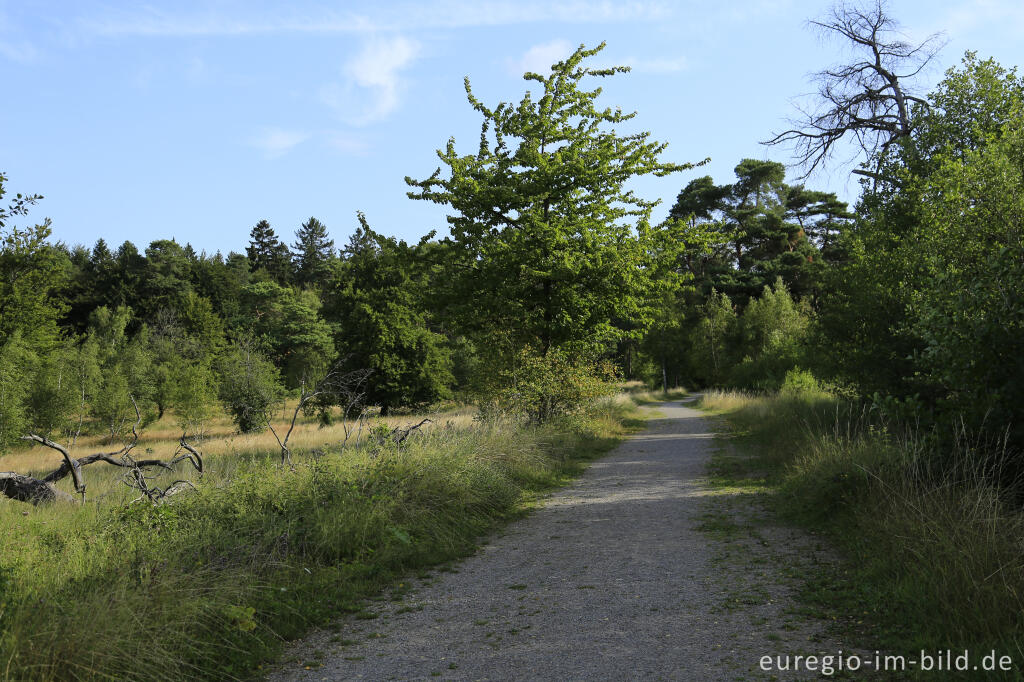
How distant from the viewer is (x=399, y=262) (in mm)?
16781

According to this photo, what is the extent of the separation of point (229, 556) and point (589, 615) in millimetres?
3183

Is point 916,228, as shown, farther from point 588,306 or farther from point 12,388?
point 12,388

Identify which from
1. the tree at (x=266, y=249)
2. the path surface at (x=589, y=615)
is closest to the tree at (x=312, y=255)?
the tree at (x=266, y=249)

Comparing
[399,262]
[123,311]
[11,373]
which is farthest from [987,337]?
[123,311]

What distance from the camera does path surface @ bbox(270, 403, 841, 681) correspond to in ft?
12.6

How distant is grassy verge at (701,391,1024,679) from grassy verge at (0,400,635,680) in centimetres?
388

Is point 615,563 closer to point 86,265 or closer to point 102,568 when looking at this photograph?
point 102,568

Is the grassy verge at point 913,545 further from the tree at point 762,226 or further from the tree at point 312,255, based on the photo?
the tree at point 312,255

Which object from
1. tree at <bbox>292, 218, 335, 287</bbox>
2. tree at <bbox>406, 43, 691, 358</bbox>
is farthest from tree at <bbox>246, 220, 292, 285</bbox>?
tree at <bbox>406, 43, 691, 358</bbox>

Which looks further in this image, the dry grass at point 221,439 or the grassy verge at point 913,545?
the dry grass at point 221,439

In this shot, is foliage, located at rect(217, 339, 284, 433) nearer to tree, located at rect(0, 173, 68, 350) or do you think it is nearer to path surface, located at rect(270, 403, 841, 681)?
tree, located at rect(0, 173, 68, 350)

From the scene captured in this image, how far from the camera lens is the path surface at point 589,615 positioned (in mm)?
3832

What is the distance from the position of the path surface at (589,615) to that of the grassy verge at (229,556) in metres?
0.47

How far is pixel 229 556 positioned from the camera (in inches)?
212
